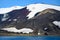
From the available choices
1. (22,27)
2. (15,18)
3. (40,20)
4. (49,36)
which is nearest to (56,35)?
(49,36)

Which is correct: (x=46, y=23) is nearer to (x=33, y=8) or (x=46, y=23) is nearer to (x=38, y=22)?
(x=38, y=22)

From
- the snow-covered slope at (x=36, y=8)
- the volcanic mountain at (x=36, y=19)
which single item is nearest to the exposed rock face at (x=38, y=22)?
the volcanic mountain at (x=36, y=19)

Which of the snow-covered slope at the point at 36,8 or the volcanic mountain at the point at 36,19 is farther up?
the snow-covered slope at the point at 36,8

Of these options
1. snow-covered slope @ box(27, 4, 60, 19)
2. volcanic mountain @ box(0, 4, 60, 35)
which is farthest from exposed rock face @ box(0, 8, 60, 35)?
snow-covered slope @ box(27, 4, 60, 19)

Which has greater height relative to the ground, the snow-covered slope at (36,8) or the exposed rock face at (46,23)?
the snow-covered slope at (36,8)

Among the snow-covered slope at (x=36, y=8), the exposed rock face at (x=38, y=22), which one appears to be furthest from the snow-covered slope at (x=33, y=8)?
the exposed rock face at (x=38, y=22)

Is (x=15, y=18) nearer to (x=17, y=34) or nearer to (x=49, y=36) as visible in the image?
(x=17, y=34)

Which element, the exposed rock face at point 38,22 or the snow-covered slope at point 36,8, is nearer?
the exposed rock face at point 38,22

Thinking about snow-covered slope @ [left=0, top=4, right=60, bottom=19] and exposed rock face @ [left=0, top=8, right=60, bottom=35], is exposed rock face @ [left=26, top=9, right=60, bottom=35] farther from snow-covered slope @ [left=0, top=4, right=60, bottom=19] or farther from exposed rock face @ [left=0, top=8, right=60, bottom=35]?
snow-covered slope @ [left=0, top=4, right=60, bottom=19]

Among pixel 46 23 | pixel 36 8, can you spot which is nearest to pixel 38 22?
pixel 46 23

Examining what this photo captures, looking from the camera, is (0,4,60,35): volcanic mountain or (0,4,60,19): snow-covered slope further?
(0,4,60,19): snow-covered slope

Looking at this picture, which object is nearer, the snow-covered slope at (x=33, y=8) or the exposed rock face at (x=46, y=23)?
the exposed rock face at (x=46, y=23)

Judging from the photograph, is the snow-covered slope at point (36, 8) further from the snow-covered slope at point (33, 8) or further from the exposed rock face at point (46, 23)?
the exposed rock face at point (46, 23)

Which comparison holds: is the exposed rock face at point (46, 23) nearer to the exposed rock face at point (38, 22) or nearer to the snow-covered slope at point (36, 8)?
the exposed rock face at point (38, 22)
